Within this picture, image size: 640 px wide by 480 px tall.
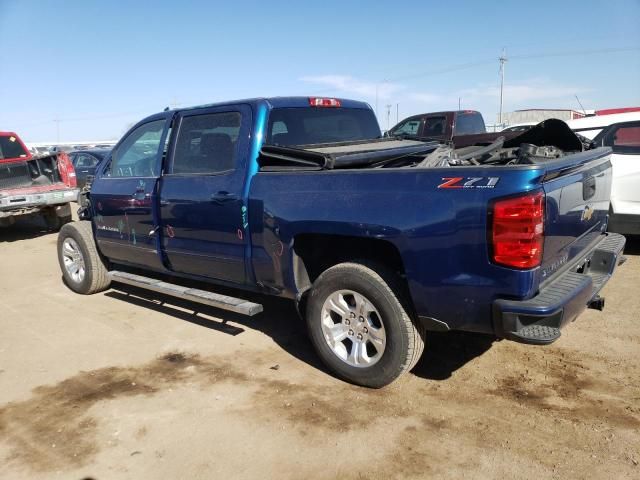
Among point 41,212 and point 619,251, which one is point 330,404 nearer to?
point 619,251

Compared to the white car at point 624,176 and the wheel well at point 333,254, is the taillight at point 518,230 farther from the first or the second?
the white car at point 624,176

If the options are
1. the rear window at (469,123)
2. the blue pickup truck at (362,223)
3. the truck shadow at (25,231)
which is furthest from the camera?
the rear window at (469,123)

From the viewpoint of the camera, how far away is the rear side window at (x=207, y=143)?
4059 mm

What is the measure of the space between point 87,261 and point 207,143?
239cm

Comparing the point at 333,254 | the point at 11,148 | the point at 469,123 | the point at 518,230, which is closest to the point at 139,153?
the point at 333,254

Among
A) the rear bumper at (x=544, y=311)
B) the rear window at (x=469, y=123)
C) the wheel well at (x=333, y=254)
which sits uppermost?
the rear window at (x=469, y=123)

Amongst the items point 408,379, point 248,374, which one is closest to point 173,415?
point 248,374

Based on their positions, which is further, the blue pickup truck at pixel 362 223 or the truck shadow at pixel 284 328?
the truck shadow at pixel 284 328

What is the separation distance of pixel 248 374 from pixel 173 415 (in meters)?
0.68

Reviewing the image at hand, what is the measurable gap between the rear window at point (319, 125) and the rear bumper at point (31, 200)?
7088 mm

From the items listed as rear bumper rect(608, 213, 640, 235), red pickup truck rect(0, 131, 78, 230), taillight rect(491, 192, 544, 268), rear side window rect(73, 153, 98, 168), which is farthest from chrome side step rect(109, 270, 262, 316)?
rear side window rect(73, 153, 98, 168)

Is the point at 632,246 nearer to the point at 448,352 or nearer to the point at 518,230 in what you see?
the point at 448,352

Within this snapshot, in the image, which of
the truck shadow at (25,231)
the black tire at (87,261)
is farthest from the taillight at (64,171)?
the black tire at (87,261)

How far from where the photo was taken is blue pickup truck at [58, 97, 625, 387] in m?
2.74
